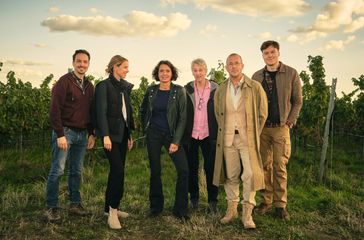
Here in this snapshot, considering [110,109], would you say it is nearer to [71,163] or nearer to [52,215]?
[71,163]

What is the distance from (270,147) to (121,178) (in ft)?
7.13

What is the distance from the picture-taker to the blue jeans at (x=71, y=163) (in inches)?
185

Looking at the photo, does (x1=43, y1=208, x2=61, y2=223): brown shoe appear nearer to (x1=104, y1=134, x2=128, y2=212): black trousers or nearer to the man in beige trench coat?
(x1=104, y1=134, x2=128, y2=212): black trousers

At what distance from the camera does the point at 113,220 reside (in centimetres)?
471

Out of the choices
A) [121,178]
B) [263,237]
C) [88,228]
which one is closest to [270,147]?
[263,237]

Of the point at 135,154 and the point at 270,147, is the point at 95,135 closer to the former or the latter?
the point at 270,147

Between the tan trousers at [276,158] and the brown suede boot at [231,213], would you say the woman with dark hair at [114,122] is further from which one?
the tan trousers at [276,158]

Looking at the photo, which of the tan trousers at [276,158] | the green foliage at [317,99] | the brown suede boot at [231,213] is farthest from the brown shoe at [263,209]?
the green foliage at [317,99]

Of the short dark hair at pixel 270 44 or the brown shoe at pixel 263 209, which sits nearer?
the short dark hair at pixel 270 44

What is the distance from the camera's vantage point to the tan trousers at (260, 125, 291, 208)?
16.9 feet

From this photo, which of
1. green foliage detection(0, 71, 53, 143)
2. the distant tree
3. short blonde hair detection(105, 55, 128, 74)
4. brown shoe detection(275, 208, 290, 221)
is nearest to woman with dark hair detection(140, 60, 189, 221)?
short blonde hair detection(105, 55, 128, 74)

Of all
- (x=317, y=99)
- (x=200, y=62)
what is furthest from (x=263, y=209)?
(x=317, y=99)

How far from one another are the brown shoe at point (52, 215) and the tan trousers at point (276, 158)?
293 centimetres

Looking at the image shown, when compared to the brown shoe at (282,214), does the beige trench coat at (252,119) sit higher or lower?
higher
